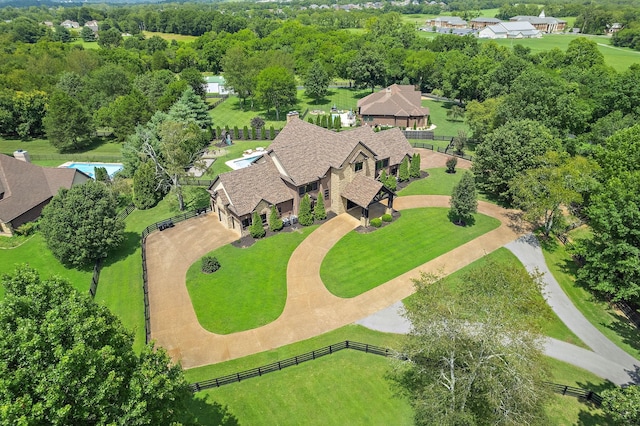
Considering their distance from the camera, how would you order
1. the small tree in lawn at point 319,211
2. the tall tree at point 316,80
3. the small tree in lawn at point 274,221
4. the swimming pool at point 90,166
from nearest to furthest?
the small tree in lawn at point 274,221 < the small tree in lawn at point 319,211 < the swimming pool at point 90,166 < the tall tree at point 316,80

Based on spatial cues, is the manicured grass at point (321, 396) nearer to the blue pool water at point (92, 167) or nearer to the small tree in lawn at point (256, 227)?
the small tree in lawn at point (256, 227)

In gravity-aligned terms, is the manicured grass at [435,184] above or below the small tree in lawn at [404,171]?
below

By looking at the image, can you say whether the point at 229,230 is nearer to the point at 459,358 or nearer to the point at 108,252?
the point at 108,252

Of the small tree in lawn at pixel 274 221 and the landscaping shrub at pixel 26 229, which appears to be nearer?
the small tree in lawn at pixel 274 221

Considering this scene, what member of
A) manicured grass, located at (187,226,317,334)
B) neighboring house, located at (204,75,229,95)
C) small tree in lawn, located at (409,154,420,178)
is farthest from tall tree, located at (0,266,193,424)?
neighboring house, located at (204,75,229,95)

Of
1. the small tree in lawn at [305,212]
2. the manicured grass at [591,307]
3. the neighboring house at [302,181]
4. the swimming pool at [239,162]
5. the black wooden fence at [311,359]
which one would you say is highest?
the neighboring house at [302,181]

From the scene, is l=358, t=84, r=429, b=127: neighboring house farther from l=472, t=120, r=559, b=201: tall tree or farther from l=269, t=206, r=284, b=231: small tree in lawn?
l=269, t=206, r=284, b=231: small tree in lawn

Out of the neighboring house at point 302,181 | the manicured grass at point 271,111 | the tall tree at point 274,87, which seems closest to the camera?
the neighboring house at point 302,181

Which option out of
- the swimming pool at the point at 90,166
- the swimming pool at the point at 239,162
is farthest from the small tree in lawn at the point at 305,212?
the swimming pool at the point at 90,166
